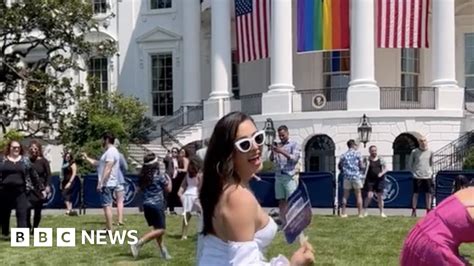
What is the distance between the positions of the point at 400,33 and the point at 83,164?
11.6m

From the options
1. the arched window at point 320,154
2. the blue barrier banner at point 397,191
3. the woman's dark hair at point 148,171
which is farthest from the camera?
the arched window at point 320,154

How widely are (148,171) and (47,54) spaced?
81.2 feet

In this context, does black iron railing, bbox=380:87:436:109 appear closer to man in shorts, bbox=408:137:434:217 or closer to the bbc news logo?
man in shorts, bbox=408:137:434:217

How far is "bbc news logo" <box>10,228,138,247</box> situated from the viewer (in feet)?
48.5

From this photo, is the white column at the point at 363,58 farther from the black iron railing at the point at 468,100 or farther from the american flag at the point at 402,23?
the black iron railing at the point at 468,100

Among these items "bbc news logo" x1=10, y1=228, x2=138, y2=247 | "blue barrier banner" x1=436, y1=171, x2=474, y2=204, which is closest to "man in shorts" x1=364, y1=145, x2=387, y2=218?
"blue barrier banner" x1=436, y1=171, x2=474, y2=204

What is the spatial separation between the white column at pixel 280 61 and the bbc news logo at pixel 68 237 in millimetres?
17928

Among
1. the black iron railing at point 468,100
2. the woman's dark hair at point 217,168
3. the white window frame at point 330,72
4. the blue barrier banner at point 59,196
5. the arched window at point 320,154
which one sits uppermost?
the white window frame at point 330,72

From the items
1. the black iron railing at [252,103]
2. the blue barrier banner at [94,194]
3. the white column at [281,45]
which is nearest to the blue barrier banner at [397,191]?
the blue barrier banner at [94,194]

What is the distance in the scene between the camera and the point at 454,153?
102ft

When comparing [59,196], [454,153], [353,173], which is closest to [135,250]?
[353,173]

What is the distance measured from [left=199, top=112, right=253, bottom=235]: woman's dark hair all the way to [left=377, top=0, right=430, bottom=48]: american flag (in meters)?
28.1

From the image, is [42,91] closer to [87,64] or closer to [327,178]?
[87,64]

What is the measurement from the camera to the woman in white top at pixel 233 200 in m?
3.92
